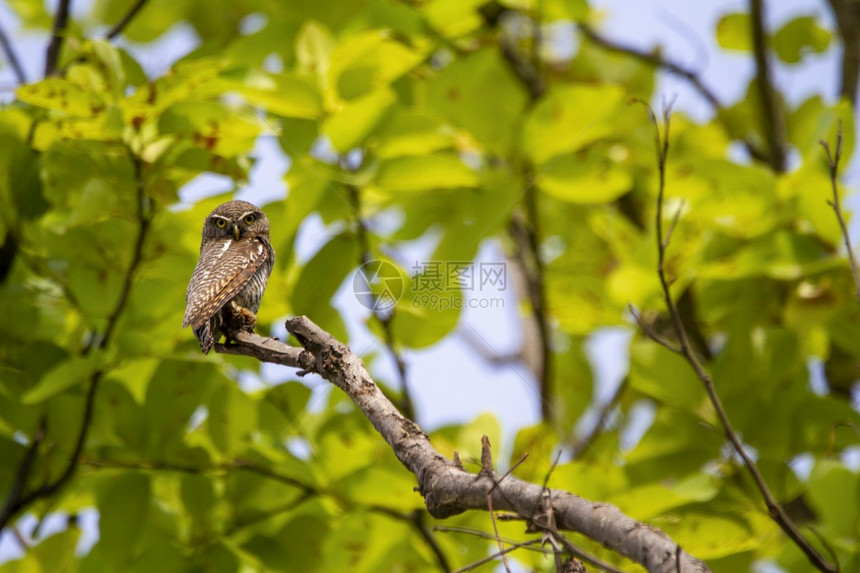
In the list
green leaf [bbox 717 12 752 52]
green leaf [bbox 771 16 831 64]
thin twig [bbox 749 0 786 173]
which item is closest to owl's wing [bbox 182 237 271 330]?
thin twig [bbox 749 0 786 173]

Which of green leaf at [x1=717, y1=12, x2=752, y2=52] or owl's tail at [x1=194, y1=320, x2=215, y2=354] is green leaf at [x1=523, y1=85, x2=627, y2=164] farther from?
owl's tail at [x1=194, y1=320, x2=215, y2=354]

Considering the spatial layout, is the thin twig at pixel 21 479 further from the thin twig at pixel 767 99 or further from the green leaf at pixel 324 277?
the thin twig at pixel 767 99

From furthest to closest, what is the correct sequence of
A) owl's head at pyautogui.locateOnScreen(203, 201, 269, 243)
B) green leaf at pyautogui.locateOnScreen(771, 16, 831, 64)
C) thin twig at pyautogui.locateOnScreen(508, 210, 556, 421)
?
green leaf at pyautogui.locateOnScreen(771, 16, 831, 64), thin twig at pyautogui.locateOnScreen(508, 210, 556, 421), owl's head at pyautogui.locateOnScreen(203, 201, 269, 243)

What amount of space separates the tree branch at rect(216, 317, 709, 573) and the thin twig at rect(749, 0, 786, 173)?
13.1ft

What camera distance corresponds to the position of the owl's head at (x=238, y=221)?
60.6 inches

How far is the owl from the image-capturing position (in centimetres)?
142

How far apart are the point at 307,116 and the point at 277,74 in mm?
183

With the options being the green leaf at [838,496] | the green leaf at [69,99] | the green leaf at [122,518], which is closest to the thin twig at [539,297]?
the green leaf at [838,496]

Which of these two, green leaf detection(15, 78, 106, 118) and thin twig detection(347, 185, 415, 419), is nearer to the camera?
thin twig detection(347, 185, 415, 419)

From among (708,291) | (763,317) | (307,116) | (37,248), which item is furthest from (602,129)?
(37,248)

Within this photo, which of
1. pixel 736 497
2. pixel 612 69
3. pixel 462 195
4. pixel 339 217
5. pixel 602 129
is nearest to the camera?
pixel 339 217

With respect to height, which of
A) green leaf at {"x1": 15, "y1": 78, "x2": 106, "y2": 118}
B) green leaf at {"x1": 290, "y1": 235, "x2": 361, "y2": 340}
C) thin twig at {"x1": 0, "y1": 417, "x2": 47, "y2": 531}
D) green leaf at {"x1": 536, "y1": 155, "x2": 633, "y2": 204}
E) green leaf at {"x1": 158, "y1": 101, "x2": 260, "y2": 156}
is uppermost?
green leaf at {"x1": 15, "y1": 78, "x2": 106, "y2": 118}

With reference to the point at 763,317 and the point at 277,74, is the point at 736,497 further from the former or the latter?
the point at 277,74

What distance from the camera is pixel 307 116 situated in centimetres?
309
